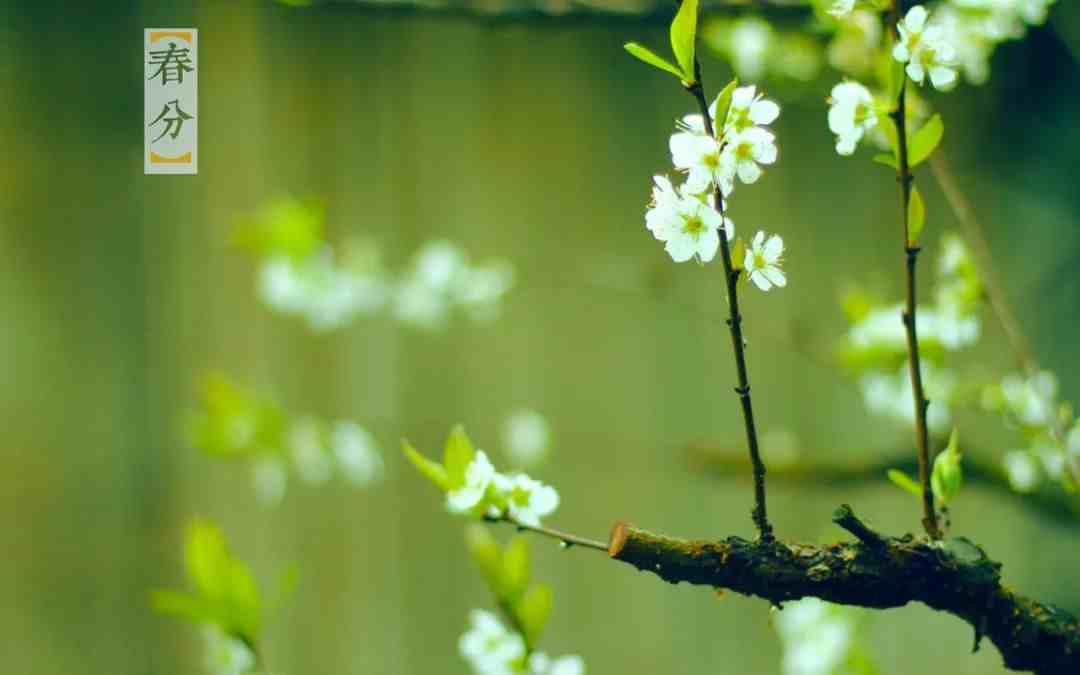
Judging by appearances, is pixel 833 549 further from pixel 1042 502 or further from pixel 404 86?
pixel 404 86

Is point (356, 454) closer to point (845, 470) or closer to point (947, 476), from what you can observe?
point (845, 470)

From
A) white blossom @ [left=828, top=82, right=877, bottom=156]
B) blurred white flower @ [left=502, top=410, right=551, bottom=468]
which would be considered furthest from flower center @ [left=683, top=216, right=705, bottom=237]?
blurred white flower @ [left=502, top=410, right=551, bottom=468]

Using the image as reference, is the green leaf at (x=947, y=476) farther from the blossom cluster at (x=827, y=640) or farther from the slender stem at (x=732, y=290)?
the blossom cluster at (x=827, y=640)

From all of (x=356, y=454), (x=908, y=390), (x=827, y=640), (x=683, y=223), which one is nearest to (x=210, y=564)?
(x=683, y=223)

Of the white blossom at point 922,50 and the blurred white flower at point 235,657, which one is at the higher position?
the white blossom at point 922,50

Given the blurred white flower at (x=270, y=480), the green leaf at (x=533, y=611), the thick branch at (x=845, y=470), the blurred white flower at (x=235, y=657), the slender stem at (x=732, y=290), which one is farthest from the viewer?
the blurred white flower at (x=270, y=480)

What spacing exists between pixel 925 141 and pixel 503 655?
0.42 metres

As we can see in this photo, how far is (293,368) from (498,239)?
0.41m

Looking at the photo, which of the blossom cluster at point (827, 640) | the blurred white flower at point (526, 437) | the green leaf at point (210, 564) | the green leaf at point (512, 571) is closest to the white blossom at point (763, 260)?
the green leaf at point (512, 571)

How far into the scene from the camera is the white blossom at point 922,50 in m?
0.50

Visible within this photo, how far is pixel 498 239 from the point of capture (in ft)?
5.24

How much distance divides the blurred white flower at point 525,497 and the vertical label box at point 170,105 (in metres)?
0.50

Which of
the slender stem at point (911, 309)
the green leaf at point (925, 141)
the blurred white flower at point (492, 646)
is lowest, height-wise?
the blurred white flower at point (492, 646)

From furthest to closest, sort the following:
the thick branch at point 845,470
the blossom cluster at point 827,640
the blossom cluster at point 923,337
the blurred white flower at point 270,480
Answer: the blurred white flower at point 270,480 → the thick branch at point 845,470 → the blossom cluster at point 827,640 → the blossom cluster at point 923,337
